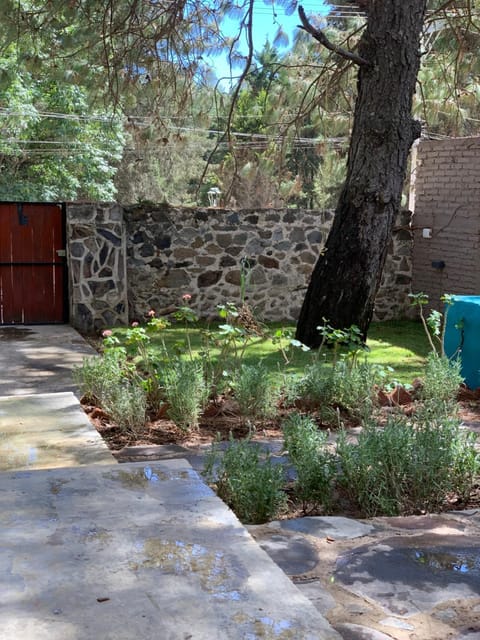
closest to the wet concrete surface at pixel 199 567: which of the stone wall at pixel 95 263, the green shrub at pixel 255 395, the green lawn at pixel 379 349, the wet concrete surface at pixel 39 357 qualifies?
the green shrub at pixel 255 395

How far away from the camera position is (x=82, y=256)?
32.2 ft

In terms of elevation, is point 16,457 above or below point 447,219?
below

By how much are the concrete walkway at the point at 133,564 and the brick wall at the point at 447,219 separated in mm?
7789

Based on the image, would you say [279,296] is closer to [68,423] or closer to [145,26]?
[145,26]

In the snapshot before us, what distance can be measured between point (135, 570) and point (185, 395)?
2623mm

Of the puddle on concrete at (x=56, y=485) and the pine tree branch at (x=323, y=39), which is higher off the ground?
the pine tree branch at (x=323, y=39)

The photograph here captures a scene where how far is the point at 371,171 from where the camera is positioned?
7898 millimetres

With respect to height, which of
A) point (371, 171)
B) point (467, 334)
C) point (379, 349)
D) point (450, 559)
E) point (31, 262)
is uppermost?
point (371, 171)

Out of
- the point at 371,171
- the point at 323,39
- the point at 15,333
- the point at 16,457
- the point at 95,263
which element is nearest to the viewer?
the point at 16,457

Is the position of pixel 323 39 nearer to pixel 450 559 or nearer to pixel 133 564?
pixel 450 559

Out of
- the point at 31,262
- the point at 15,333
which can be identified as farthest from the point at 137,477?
the point at 31,262

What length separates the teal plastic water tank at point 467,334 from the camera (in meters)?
6.47

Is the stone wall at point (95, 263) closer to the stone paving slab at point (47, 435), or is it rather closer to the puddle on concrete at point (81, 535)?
the stone paving slab at point (47, 435)

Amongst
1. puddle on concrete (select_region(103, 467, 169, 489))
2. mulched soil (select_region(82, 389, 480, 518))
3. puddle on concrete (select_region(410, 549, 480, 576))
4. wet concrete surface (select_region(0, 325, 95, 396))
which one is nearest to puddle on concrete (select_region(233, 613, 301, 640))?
puddle on concrete (select_region(410, 549, 480, 576))
